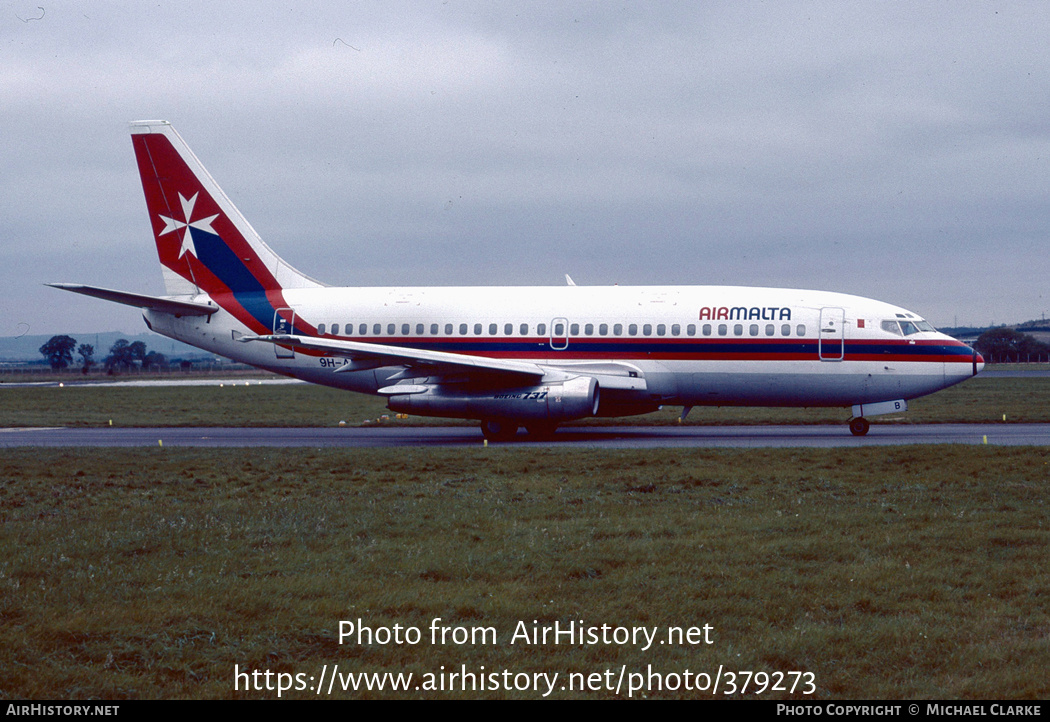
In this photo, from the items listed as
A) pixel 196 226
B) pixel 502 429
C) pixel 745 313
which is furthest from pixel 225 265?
pixel 745 313

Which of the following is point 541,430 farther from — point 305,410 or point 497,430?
point 305,410

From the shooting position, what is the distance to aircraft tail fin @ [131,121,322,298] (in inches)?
1105

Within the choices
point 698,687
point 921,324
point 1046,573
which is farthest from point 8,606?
point 921,324

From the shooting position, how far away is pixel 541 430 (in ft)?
86.9

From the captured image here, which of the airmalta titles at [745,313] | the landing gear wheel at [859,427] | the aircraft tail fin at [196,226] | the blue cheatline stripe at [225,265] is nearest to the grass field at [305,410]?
the landing gear wheel at [859,427]

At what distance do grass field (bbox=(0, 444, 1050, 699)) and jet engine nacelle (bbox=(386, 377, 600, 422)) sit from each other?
7.28 metres

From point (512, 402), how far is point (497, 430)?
5.84 feet

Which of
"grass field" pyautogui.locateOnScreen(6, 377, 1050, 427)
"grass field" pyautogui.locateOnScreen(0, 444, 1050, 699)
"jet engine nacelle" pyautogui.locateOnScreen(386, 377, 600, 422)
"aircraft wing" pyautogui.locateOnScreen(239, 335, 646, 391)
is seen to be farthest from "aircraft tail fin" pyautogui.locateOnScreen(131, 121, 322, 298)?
"grass field" pyautogui.locateOnScreen(0, 444, 1050, 699)

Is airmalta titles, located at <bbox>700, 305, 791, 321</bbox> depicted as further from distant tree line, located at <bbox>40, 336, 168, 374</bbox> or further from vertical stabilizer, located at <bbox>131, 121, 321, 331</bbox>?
distant tree line, located at <bbox>40, 336, 168, 374</bbox>

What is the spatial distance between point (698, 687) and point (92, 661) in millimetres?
4267

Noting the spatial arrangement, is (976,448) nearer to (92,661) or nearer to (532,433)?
(532,433)

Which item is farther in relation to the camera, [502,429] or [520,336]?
[520,336]

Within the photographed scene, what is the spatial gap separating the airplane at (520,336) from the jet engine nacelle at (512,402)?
0.12 feet

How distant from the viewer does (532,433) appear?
26.9m
